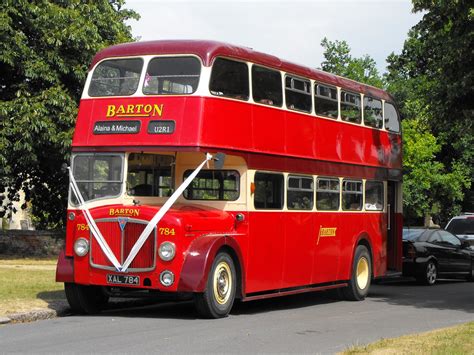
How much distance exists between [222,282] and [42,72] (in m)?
13.5

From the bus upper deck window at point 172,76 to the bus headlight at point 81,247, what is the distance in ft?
8.09

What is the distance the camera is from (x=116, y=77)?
46.1ft

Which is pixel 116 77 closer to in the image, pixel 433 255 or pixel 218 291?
pixel 218 291

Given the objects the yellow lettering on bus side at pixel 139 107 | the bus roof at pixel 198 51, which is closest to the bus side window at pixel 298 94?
the bus roof at pixel 198 51

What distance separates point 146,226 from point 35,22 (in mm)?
14293

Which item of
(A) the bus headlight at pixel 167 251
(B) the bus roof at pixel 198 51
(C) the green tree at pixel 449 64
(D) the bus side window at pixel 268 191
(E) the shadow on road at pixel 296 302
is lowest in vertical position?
(E) the shadow on road at pixel 296 302

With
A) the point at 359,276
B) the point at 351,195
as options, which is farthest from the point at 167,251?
the point at 359,276

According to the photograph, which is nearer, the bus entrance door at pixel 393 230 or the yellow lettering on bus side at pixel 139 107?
the yellow lettering on bus side at pixel 139 107

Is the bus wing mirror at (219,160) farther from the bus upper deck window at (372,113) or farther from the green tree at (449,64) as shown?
the bus upper deck window at (372,113)

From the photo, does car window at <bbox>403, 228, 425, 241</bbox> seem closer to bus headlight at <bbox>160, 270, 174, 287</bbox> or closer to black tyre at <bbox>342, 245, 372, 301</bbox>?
black tyre at <bbox>342, 245, 372, 301</bbox>

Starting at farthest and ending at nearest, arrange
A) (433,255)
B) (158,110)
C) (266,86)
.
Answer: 1. (433,255)
2. (266,86)
3. (158,110)

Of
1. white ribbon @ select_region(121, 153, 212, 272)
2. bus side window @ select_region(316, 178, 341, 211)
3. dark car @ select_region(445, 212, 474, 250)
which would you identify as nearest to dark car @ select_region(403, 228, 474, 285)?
dark car @ select_region(445, 212, 474, 250)

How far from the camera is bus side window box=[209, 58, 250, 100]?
13.6 metres

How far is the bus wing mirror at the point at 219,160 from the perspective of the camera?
13173 millimetres
